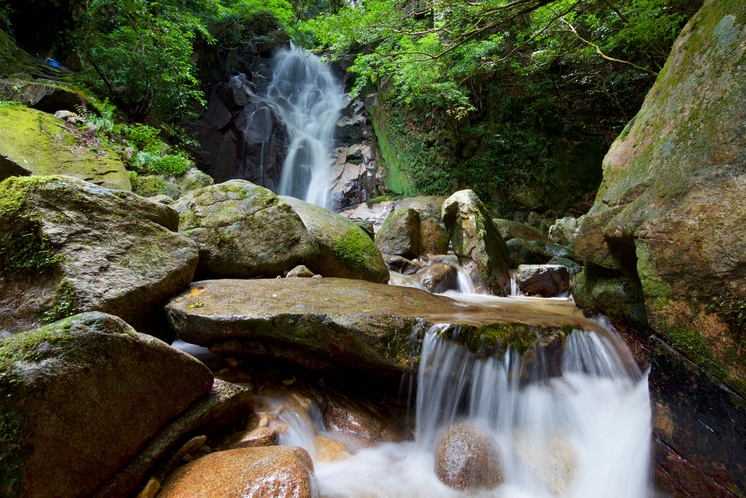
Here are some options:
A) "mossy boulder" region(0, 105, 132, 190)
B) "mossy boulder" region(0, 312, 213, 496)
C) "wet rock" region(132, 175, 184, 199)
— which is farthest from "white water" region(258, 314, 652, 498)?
"wet rock" region(132, 175, 184, 199)

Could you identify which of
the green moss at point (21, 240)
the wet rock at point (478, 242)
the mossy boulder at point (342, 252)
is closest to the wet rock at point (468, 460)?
the mossy boulder at point (342, 252)

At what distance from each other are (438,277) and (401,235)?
2.22 m

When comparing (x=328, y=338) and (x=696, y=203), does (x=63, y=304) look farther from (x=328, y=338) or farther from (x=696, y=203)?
(x=696, y=203)

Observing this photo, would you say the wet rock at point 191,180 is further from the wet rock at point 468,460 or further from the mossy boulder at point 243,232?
the wet rock at point 468,460

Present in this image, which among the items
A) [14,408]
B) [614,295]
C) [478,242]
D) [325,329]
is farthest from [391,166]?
[14,408]

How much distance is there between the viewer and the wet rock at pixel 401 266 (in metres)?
7.80

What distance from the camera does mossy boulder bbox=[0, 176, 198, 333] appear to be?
8.55 ft

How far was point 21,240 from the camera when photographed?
108 inches

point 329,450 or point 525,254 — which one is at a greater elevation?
point 525,254

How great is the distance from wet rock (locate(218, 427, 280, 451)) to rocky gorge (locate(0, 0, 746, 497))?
2 cm

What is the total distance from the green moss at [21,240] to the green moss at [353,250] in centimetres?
341

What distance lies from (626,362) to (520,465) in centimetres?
156

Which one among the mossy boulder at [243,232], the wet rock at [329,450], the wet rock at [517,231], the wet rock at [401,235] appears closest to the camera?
the wet rock at [329,450]

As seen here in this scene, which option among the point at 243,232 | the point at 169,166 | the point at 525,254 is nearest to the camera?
the point at 243,232
